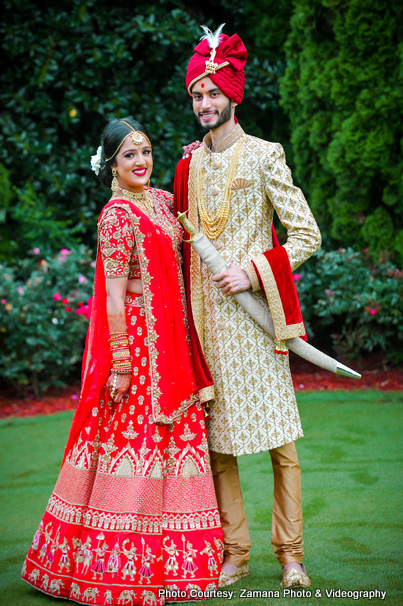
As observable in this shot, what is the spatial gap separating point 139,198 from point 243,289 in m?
0.64

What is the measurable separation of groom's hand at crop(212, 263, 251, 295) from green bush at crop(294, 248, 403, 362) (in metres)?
3.31

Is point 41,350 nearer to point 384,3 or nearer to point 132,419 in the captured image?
point 132,419

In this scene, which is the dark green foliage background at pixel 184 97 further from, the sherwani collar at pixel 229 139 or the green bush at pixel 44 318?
the sherwani collar at pixel 229 139

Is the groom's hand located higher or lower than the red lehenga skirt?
higher

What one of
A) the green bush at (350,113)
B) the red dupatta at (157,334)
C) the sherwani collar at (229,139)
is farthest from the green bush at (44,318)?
the sherwani collar at (229,139)

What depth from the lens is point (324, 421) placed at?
5438 millimetres

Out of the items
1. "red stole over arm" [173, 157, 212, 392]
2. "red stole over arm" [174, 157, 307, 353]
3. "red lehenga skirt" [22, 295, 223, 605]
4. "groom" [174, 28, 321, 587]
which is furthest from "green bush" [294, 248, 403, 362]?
"red lehenga skirt" [22, 295, 223, 605]

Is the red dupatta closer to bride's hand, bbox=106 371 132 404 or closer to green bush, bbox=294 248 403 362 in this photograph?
bride's hand, bbox=106 371 132 404

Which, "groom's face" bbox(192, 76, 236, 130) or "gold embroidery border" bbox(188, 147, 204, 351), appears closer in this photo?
"groom's face" bbox(192, 76, 236, 130)

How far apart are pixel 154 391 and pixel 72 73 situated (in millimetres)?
5708

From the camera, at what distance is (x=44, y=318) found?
6801 mm

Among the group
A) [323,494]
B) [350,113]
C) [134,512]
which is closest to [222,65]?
[134,512]

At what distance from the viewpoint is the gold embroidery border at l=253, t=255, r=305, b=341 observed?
2.84 m

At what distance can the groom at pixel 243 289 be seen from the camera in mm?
2867
